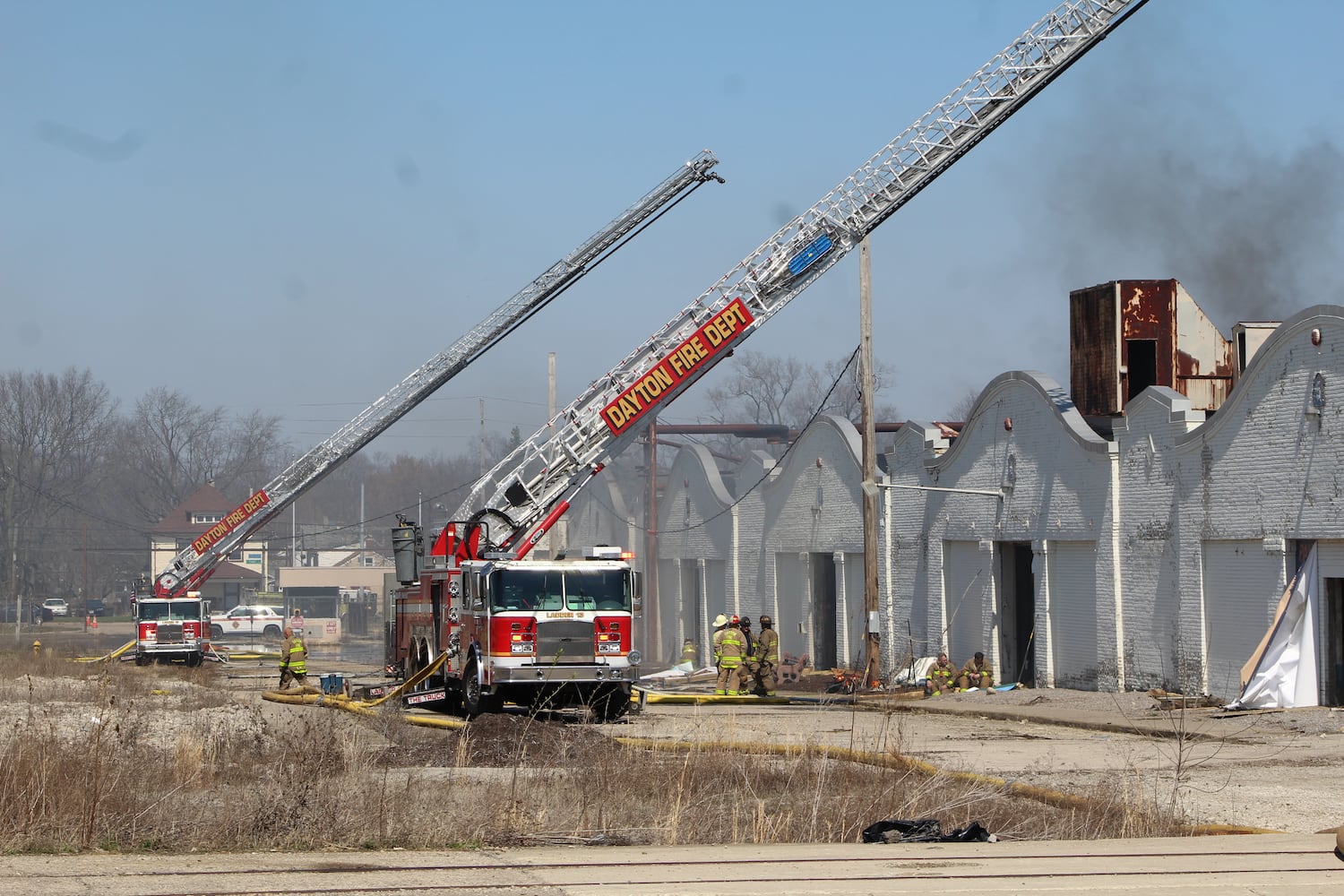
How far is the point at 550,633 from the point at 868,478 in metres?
9.43

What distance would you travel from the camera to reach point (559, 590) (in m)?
19.2

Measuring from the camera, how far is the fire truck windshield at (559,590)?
62.4 feet

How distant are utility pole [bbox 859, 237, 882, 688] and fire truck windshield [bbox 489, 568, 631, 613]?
6995mm

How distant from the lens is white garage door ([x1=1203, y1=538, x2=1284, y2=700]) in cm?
2062

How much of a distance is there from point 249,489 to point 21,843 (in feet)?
356

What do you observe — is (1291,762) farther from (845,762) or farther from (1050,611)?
(1050,611)

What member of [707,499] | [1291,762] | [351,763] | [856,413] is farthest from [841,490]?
[856,413]

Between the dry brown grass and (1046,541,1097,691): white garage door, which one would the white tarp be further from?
the dry brown grass

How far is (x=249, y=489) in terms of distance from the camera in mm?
113250

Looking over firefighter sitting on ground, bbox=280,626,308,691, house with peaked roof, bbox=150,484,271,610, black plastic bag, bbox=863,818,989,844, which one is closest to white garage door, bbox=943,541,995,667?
firefighter sitting on ground, bbox=280,626,308,691

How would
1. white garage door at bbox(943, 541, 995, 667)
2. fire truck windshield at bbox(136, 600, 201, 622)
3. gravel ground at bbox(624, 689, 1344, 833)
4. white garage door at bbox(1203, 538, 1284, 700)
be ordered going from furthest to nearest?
fire truck windshield at bbox(136, 600, 201, 622) < white garage door at bbox(943, 541, 995, 667) < white garage door at bbox(1203, 538, 1284, 700) < gravel ground at bbox(624, 689, 1344, 833)

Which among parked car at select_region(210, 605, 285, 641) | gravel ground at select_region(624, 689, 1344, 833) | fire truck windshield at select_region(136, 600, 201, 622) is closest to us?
gravel ground at select_region(624, 689, 1344, 833)

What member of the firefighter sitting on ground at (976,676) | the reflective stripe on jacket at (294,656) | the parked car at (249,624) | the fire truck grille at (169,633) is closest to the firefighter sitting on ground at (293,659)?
the reflective stripe on jacket at (294,656)

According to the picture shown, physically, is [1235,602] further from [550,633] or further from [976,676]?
[550,633]
